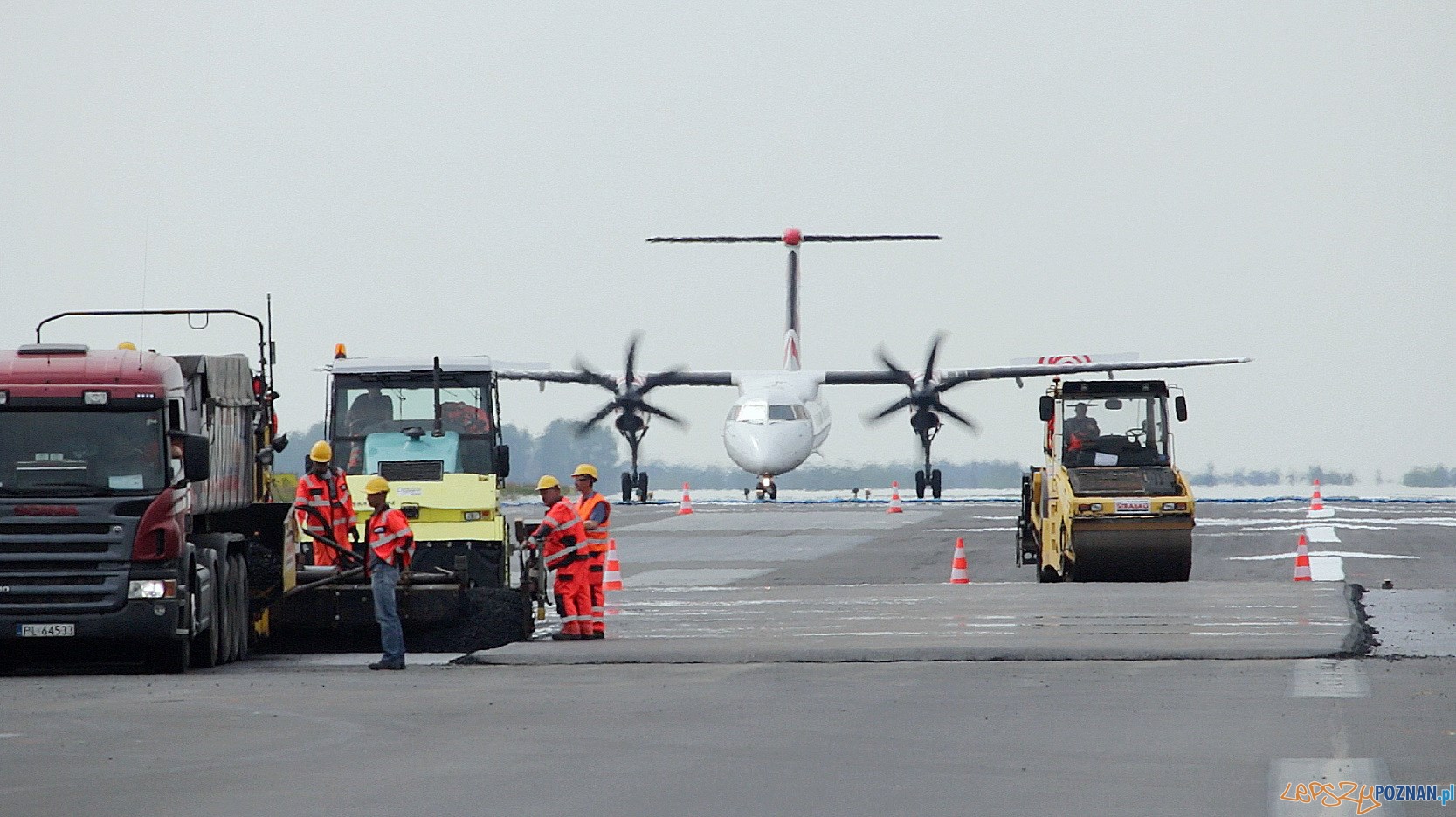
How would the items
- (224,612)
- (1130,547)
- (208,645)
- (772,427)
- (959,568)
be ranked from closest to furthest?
(208,645) < (224,612) < (1130,547) < (959,568) < (772,427)

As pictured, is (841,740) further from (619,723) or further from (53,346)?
(53,346)

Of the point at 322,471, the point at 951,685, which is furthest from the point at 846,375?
the point at 951,685

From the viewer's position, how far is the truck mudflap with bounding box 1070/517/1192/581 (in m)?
25.5

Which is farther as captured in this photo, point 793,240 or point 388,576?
point 793,240

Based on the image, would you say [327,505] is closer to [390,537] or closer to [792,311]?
[390,537]

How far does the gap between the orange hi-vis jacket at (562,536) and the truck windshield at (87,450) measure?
12.7 feet

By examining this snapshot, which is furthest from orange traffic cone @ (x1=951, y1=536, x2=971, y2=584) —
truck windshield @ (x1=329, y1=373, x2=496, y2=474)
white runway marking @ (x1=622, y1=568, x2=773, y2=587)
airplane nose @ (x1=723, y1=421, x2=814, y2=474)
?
airplane nose @ (x1=723, y1=421, x2=814, y2=474)

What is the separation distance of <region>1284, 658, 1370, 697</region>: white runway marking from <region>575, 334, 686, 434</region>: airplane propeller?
4393 cm

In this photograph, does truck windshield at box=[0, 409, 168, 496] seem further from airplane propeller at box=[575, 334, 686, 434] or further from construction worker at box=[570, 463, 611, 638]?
airplane propeller at box=[575, 334, 686, 434]

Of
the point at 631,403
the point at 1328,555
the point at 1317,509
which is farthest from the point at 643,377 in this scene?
the point at 1328,555

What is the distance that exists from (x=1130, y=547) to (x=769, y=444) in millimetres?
28039

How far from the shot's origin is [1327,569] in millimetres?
29859

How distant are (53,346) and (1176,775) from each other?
10469 mm

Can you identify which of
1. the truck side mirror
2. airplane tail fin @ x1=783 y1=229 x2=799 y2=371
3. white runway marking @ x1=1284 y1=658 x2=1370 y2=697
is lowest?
white runway marking @ x1=1284 y1=658 x2=1370 y2=697
